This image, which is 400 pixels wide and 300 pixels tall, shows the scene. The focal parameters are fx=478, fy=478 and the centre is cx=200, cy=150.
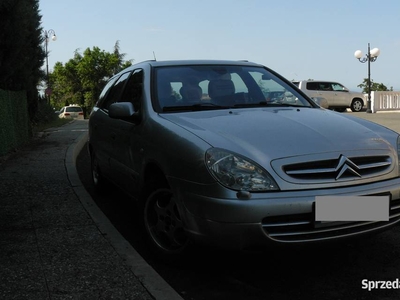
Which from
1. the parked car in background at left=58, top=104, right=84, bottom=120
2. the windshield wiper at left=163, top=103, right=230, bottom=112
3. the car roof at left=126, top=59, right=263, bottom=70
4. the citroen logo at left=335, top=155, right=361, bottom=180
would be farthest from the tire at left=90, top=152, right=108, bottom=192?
the parked car in background at left=58, top=104, right=84, bottom=120

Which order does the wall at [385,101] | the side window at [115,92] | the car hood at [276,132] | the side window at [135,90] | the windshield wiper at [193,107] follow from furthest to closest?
the wall at [385,101]
the side window at [115,92]
the side window at [135,90]
the windshield wiper at [193,107]
the car hood at [276,132]

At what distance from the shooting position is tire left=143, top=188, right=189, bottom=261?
3570 millimetres

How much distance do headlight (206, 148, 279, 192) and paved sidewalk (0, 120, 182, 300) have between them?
826 millimetres

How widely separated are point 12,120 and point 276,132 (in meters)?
8.82

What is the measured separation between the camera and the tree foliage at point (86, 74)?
229ft

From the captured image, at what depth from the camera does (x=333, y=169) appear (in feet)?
10.3

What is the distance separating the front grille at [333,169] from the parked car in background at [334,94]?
23.2 m

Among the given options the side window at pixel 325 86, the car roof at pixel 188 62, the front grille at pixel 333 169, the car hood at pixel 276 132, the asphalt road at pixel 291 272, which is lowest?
the asphalt road at pixel 291 272

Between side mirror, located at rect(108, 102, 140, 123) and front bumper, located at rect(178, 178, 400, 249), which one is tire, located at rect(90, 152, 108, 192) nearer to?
side mirror, located at rect(108, 102, 140, 123)

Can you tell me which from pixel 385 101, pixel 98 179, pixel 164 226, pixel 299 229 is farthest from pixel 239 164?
pixel 385 101

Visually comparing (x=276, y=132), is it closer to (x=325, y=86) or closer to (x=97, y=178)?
(x=97, y=178)

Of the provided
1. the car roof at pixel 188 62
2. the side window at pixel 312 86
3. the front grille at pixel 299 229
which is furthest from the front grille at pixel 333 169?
the side window at pixel 312 86

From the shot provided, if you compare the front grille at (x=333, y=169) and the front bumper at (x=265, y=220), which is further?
the front grille at (x=333, y=169)

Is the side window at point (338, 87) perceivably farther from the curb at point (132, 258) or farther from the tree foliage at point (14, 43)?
the curb at point (132, 258)
